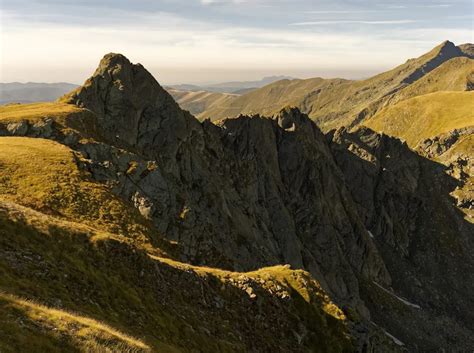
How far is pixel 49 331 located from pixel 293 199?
113755 millimetres

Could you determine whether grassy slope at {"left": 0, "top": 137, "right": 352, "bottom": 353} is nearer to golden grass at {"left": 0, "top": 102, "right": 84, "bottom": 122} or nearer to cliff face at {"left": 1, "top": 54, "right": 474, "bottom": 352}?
cliff face at {"left": 1, "top": 54, "right": 474, "bottom": 352}

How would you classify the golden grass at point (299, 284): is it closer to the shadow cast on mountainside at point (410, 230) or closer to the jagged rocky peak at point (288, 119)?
the shadow cast on mountainside at point (410, 230)

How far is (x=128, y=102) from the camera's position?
90500mm

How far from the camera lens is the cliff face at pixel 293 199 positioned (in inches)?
2419

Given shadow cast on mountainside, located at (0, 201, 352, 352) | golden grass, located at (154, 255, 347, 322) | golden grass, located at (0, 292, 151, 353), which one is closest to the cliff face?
golden grass, located at (154, 255, 347, 322)

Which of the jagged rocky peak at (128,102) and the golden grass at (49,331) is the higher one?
the jagged rocky peak at (128,102)

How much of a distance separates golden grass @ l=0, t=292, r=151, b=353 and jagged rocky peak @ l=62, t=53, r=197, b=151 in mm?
67105

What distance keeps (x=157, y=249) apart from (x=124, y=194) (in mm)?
13393

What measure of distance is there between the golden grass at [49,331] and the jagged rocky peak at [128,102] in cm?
6710

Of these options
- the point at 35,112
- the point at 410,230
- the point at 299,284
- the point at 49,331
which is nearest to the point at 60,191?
the point at 49,331

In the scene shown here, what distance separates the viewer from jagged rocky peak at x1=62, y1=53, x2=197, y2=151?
8688 centimetres

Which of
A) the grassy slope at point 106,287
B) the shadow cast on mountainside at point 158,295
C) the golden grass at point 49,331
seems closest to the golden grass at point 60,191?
the grassy slope at point 106,287

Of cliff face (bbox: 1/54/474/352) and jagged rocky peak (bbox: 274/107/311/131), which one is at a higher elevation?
jagged rocky peak (bbox: 274/107/311/131)

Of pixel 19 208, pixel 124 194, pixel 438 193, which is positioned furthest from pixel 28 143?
pixel 438 193
